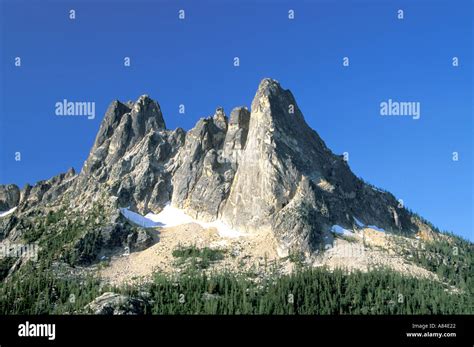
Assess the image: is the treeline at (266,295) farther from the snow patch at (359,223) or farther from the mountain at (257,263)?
the snow patch at (359,223)

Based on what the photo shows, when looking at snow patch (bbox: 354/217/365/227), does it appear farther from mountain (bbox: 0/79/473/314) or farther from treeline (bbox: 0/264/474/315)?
treeline (bbox: 0/264/474/315)

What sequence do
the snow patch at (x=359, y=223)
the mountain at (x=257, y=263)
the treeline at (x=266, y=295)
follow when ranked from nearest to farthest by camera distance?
the treeline at (x=266, y=295) → the mountain at (x=257, y=263) → the snow patch at (x=359, y=223)

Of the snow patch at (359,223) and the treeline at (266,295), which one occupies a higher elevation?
the snow patch at (359,223)

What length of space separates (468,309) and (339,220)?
193 feet

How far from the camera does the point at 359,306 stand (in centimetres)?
13438

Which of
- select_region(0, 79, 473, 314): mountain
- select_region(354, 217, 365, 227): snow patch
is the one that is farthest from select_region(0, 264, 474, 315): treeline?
select_region(354, 217, 365, 227): snow patch

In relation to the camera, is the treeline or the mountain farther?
the mountain

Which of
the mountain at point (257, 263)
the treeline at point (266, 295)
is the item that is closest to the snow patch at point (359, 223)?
the mountain at point (257, 263)

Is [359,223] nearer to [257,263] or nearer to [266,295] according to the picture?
[257,263]

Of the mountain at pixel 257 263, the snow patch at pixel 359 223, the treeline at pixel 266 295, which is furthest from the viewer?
the snow patch at pixel 359 223

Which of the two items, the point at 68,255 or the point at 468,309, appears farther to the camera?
the point at 68,255

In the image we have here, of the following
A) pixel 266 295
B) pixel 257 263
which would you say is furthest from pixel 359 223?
pixel 266 295
